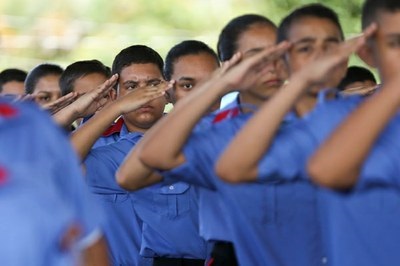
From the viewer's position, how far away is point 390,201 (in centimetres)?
492

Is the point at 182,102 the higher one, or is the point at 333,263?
the point at 182,102

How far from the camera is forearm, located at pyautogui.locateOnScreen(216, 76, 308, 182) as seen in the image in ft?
15.7

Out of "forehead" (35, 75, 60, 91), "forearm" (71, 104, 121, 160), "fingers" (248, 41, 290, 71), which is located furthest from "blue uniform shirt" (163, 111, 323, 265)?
"forehead" (35, 75, 60, 91)

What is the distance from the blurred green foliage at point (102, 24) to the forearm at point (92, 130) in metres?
8.87

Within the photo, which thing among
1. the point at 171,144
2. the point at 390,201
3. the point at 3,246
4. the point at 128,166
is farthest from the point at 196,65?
the point at 3,246

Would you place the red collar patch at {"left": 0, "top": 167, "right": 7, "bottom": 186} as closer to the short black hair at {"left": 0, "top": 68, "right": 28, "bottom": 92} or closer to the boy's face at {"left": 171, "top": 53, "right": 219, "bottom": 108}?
the boy's face at {"left": 171, "top": 53, "right": 219, "bottom": 108}

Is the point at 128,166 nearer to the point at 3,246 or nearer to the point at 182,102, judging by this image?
the point at 182,102

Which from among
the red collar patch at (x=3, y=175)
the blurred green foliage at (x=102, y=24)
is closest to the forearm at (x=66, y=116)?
the red collar patch at (x=3, y=175)

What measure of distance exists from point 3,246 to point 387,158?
1266 mm

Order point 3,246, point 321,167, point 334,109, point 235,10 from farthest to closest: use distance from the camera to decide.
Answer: point 235,10 < point 334,109 < point 321,167 < point 3,246

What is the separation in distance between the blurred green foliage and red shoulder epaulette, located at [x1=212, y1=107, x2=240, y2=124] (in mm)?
10059

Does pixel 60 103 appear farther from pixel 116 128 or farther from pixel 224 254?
pixel 224 254

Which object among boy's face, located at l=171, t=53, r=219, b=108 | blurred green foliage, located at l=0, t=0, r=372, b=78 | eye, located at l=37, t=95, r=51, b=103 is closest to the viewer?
boy's face, located at l=171, t=53, r=219, b=108

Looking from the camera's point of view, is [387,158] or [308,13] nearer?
[387,158]
